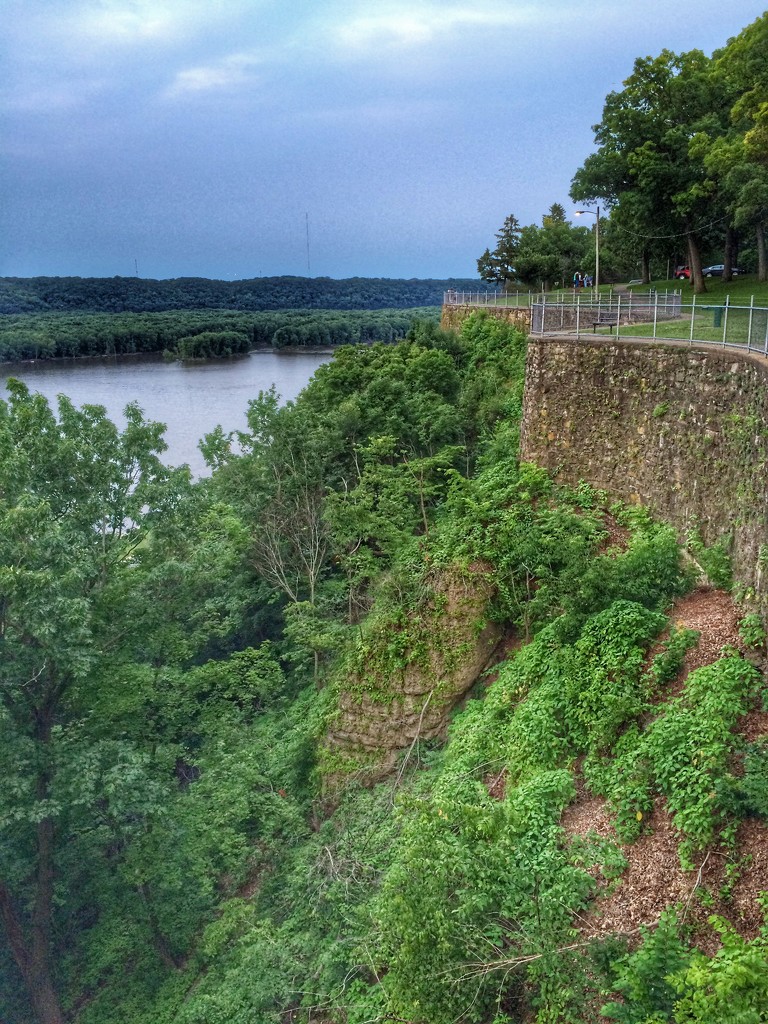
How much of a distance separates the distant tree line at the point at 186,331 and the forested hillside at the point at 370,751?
21.4 m

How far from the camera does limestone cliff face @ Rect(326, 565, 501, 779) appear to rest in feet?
47.9

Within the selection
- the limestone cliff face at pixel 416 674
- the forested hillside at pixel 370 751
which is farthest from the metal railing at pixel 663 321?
the limestone cliff face at pixel 416 674

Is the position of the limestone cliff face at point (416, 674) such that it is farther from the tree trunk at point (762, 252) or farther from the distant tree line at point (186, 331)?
the distant tree line at point (186, 331)

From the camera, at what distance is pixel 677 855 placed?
24.5 feet

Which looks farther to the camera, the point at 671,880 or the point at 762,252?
the point at 762,252

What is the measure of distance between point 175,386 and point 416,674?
33794 millimetres

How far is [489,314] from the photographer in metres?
29.7

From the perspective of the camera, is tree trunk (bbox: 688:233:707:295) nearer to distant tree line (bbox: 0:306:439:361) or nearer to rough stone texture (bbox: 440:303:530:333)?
rough stone texture (bbox: 440:303:530:333)

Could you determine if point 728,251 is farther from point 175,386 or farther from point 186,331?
point 186,331

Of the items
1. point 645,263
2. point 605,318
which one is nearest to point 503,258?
point 645,263

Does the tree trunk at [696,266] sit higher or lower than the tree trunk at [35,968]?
higher

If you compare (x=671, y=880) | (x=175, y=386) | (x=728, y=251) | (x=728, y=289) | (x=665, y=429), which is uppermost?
(x=728, y=251)

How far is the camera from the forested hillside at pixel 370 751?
24.5ft

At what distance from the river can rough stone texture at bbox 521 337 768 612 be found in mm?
15674
